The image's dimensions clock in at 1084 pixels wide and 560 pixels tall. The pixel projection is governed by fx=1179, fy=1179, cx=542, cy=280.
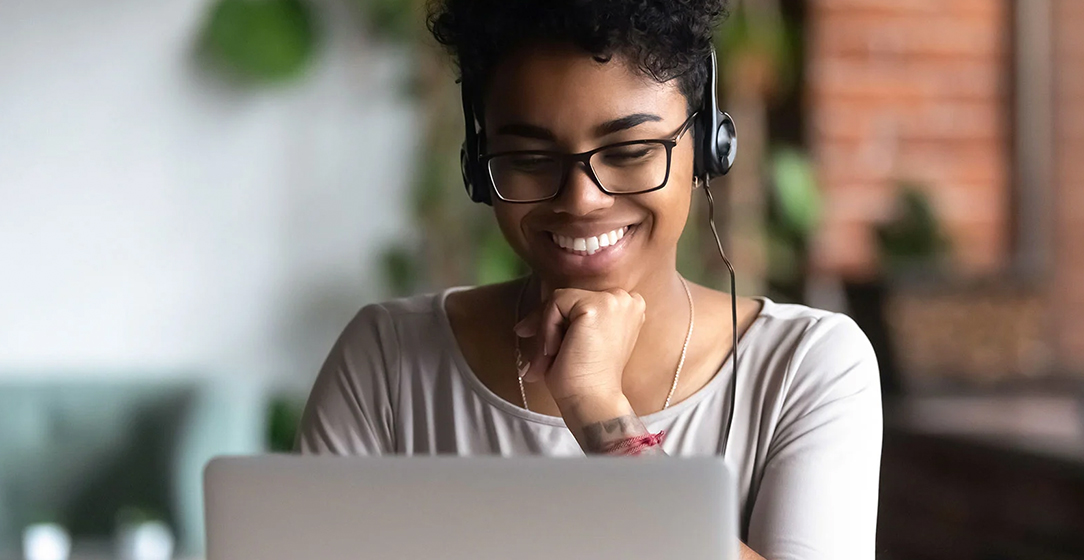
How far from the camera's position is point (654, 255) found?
4.05 feet

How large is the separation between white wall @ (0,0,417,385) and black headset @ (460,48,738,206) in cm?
238

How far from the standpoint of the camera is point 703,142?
123 centimetres

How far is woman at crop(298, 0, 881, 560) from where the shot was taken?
44.4 inches

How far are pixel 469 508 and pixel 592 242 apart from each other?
0.51 metres

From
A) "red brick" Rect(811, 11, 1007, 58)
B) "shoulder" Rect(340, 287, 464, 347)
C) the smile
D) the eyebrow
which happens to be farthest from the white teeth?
"red brick" Rect(811, 11, 1007, 58)

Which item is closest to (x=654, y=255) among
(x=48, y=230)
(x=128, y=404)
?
(x=128, y=404)

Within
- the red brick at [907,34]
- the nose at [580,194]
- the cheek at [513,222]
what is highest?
the red brick at [907,34]

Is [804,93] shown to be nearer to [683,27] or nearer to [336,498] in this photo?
[683,27]

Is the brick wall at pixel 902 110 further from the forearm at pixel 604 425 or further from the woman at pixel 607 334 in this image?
the forearm at pixel 604 425

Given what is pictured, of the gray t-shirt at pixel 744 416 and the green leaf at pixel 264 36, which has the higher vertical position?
the green leaf at pixel 264 36

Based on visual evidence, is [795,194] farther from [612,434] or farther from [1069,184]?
[612,434]

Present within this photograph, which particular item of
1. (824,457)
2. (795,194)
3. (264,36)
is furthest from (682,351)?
(264,36)

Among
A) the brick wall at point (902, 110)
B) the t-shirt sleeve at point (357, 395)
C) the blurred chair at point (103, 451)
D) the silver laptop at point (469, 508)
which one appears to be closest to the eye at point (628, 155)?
the t-shirt sleeve at point (357, 395)

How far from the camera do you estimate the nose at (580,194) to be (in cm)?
115
